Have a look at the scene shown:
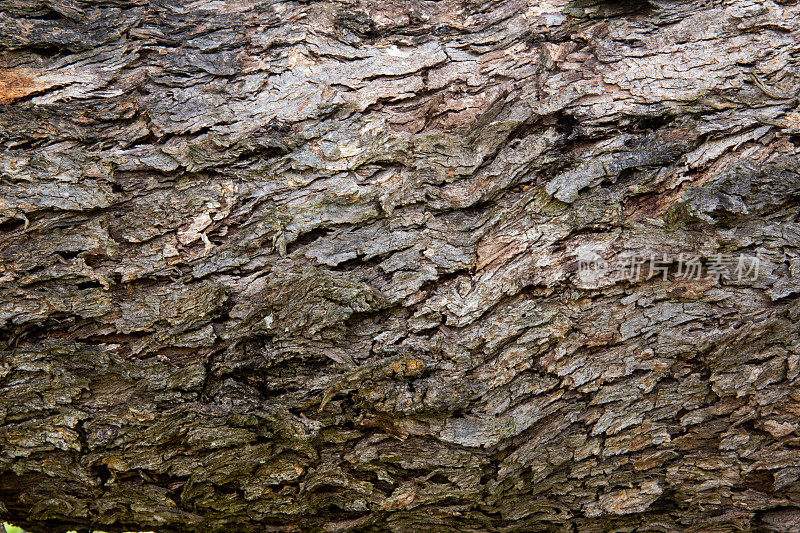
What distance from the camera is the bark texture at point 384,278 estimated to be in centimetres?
204

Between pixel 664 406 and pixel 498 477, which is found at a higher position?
pixel 664 406

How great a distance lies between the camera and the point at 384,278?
2.13 m

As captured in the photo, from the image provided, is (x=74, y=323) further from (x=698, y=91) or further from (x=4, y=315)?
(x=698, y=91)

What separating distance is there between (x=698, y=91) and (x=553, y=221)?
0.80 metres

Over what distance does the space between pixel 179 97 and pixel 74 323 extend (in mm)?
984

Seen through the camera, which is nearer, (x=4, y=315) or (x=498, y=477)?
(x=4, y=315)

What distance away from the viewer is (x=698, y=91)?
84.8 inches

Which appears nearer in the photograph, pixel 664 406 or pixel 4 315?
pixel 4 315

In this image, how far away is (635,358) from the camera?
212 centimetres

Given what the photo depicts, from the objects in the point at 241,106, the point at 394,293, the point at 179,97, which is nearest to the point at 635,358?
the point at 394,293

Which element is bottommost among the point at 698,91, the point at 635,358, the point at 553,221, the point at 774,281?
the point at 635,358

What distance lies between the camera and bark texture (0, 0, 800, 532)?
2.04m

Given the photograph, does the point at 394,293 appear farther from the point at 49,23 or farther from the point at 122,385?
the point at 49,23

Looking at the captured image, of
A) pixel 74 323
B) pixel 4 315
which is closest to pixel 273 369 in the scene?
pixel 74 323
